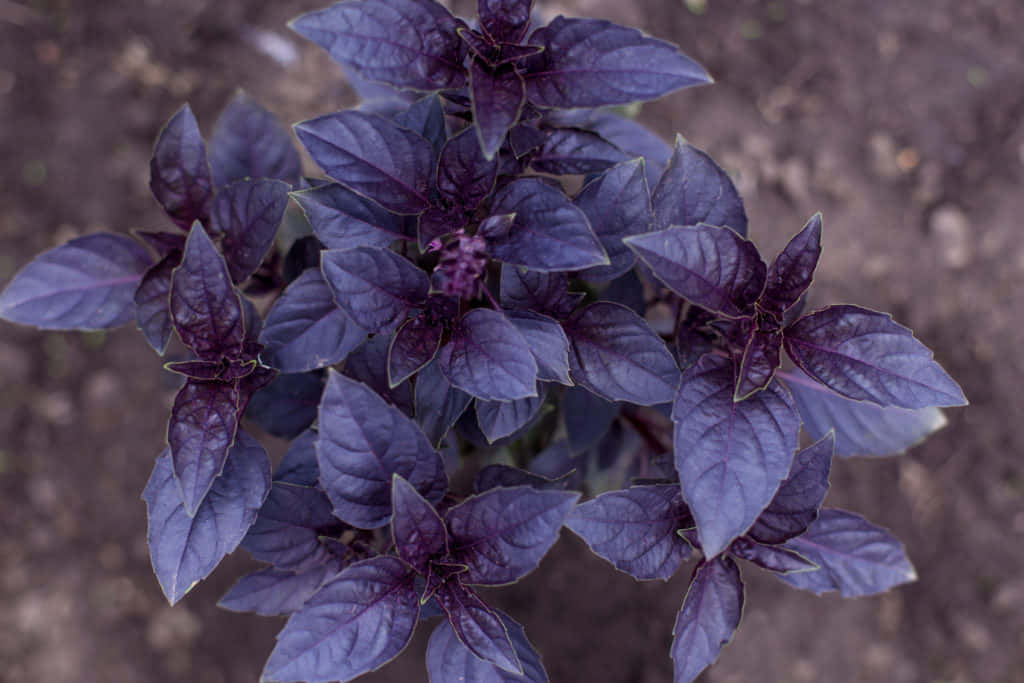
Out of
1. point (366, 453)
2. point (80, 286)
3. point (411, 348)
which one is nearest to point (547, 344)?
point (411, 348)

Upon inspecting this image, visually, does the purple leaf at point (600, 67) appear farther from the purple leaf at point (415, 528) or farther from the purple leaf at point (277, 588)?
the purple leaf at point (277, 588)

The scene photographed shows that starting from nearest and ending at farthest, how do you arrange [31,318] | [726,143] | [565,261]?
[565,261] < [31,318] < [726,143]

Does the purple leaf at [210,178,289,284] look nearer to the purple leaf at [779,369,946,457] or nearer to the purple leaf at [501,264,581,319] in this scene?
the purple leaf at [501,264,581,319]

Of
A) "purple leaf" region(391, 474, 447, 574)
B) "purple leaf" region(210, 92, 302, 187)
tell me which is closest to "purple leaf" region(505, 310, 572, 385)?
"purple leaf" region(391, 474, 447, 574)

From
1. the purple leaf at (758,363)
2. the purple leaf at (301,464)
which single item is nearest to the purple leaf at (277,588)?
the purple leaf at (301,464)

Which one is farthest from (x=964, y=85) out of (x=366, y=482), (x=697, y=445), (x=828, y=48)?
(x=366, y=482)

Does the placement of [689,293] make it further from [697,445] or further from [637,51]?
[637,51]
